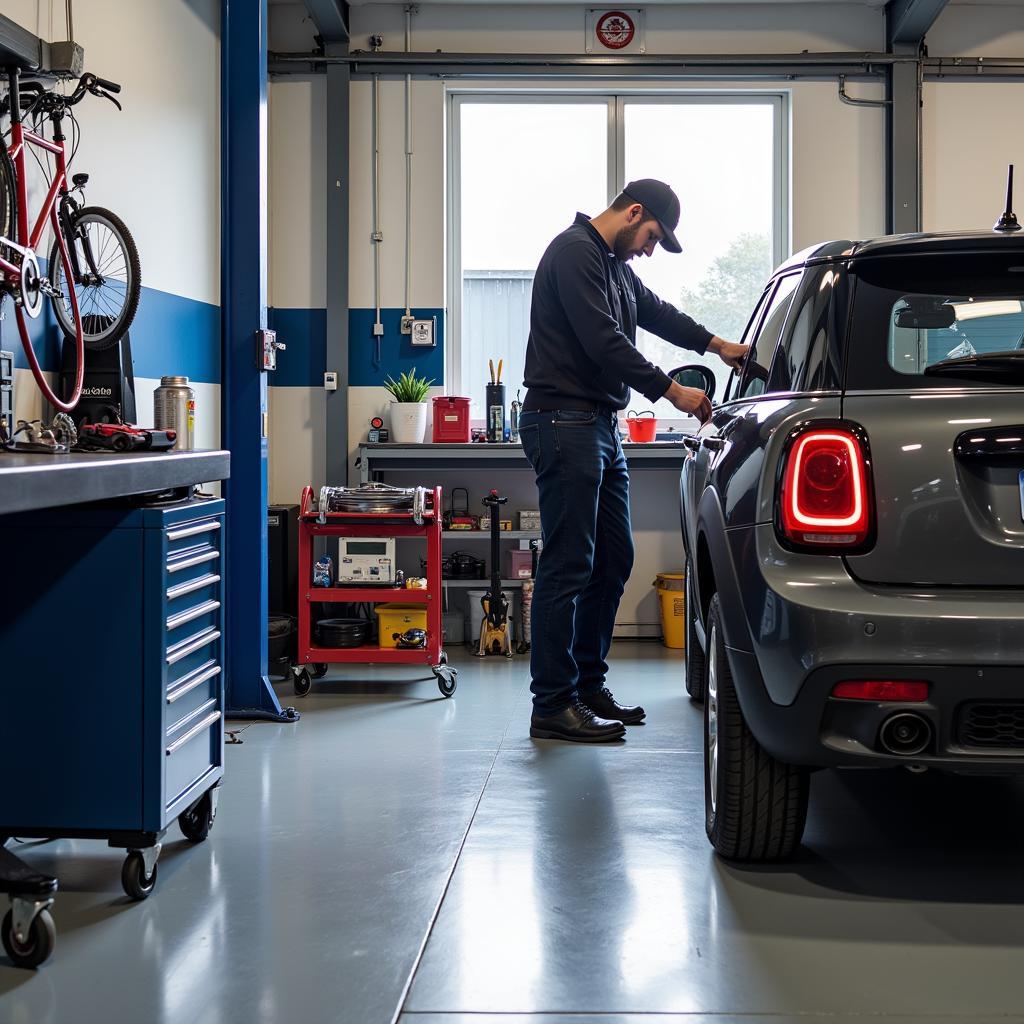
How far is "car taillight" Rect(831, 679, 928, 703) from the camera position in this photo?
6.59ft

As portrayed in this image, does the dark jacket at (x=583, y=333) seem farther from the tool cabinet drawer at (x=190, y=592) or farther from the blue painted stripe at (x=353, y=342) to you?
the blue painted stripe at (x=353, y=342)

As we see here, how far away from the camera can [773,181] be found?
21.5 feet

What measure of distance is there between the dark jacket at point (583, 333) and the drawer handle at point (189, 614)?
56.2 inches

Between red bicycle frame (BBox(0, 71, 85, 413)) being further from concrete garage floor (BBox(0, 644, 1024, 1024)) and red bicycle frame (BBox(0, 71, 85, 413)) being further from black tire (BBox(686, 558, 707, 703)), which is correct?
black tire (BBox(686, 558, 707, 703))

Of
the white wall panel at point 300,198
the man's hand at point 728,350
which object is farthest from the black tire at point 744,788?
the white wall panel at point 300,198

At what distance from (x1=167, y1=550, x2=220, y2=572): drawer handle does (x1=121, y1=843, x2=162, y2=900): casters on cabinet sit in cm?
57

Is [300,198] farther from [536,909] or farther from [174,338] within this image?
[536,909]

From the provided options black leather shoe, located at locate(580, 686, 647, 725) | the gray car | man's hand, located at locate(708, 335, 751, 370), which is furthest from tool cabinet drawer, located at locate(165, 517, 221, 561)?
black leather shoe, located at locate(580, 686, 647, 725)

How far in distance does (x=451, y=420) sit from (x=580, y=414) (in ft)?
7.83

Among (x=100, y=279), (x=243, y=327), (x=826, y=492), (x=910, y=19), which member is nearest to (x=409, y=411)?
(x=243, y=327)

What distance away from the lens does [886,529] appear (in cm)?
205

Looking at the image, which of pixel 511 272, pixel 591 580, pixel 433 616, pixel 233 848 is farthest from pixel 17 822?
pixel 511 272

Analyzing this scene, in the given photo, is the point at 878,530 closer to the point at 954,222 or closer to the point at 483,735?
the point at 483,735

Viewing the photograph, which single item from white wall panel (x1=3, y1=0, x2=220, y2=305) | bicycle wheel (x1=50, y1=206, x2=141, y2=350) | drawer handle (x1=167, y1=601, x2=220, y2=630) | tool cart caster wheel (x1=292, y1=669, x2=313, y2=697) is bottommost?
tool cart caster wheel (x1=292, y1=669, x2=313, y2=697)
